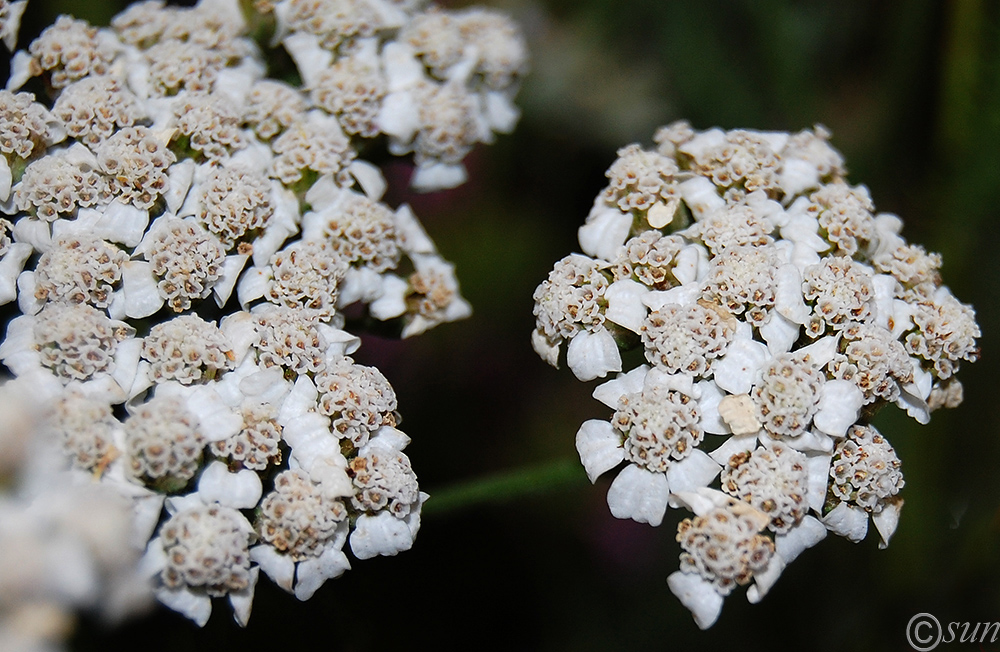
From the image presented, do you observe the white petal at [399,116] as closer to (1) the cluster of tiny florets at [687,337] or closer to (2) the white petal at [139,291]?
(2) the white petal at [139,291]

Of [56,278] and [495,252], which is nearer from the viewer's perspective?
[56,278]

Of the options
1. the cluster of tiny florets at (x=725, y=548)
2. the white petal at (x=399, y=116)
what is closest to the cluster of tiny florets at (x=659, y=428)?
the cluster of tiny florets at (x=725, y=548)

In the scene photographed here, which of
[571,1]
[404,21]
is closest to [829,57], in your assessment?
[571,1]

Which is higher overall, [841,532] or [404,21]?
[404,21]

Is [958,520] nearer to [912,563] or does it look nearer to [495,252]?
[912,563]

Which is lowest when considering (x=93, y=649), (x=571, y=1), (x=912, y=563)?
(x=912, y=563)
